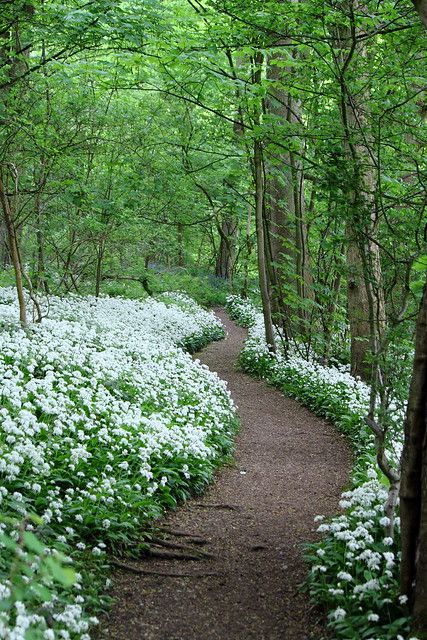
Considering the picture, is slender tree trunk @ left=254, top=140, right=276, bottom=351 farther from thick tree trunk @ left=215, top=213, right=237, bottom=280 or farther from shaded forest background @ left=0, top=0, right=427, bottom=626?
thick tree trunk @ left=215, top=213, right=237, bottom=280

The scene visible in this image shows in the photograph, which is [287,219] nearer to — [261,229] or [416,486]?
[261,229]

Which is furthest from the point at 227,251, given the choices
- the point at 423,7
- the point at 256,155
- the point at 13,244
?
the point at 423,7

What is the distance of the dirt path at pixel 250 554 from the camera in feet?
15.4

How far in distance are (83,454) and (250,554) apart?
6.14 ft

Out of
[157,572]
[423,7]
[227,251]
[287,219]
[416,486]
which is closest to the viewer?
[423,7]

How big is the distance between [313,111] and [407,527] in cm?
829

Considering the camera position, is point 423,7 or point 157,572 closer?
point 423,7

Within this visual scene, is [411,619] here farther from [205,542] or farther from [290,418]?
[290,418]

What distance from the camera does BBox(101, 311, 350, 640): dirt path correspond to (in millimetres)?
4707

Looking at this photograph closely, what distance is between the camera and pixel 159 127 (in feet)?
63.6

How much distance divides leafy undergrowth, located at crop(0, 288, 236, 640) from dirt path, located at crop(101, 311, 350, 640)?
0.99 ft

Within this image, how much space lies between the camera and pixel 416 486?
4.26m

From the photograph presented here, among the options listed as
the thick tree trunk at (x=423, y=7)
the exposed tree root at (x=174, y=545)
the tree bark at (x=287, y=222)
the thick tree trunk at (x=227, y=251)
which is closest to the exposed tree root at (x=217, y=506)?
the exposed tree root at (x=174, y=545)

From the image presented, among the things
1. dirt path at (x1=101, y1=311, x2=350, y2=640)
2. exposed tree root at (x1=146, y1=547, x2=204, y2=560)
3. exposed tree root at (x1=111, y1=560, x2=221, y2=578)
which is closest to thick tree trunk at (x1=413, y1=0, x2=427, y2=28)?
dirt path at (x1=101, y1=311, x2=350, y2=640)
